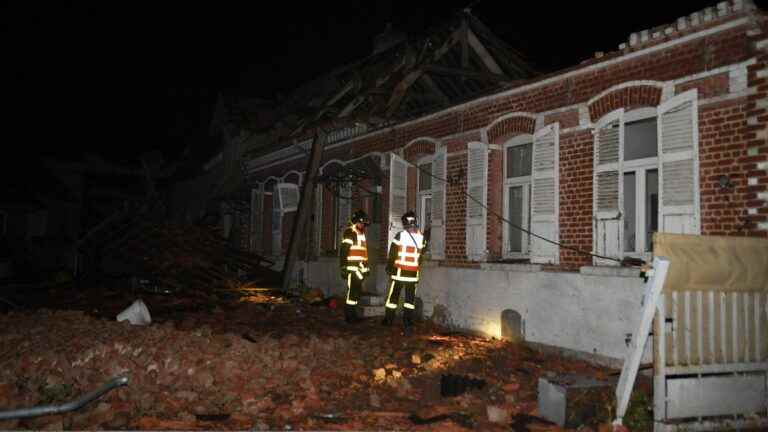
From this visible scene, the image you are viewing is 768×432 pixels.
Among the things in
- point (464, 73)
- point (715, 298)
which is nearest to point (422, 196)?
point (464, 73)

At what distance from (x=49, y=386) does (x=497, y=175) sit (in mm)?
7177

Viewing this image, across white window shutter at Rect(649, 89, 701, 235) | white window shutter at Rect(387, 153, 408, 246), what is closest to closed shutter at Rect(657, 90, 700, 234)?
white window shutter at Rect(649, 89, 701, 235)

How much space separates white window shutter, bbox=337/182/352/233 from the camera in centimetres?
1366

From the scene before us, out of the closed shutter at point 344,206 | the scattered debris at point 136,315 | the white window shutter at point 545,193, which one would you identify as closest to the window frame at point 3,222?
the closed shutter at point 344,206

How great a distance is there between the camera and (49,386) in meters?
5.00

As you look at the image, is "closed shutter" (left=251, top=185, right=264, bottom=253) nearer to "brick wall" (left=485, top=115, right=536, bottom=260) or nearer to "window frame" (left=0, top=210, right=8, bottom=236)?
"brick wall" (left=485, top=115, right=536, bottom=260)

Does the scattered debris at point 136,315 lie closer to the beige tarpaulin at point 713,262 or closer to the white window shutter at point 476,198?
the white window shutter at point 476,198

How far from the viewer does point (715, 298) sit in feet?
15.7

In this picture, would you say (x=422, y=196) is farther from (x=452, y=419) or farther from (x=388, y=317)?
(x=452, y=419)

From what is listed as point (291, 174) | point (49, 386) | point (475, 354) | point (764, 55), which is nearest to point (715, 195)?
point (764, 55)

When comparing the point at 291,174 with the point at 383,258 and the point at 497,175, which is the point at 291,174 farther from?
the point at 497,175

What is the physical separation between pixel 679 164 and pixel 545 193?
6.78 ft

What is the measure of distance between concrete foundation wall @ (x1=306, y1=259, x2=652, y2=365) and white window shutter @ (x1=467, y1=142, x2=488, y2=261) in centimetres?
42

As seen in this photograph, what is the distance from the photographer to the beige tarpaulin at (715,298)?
4.57 metres
